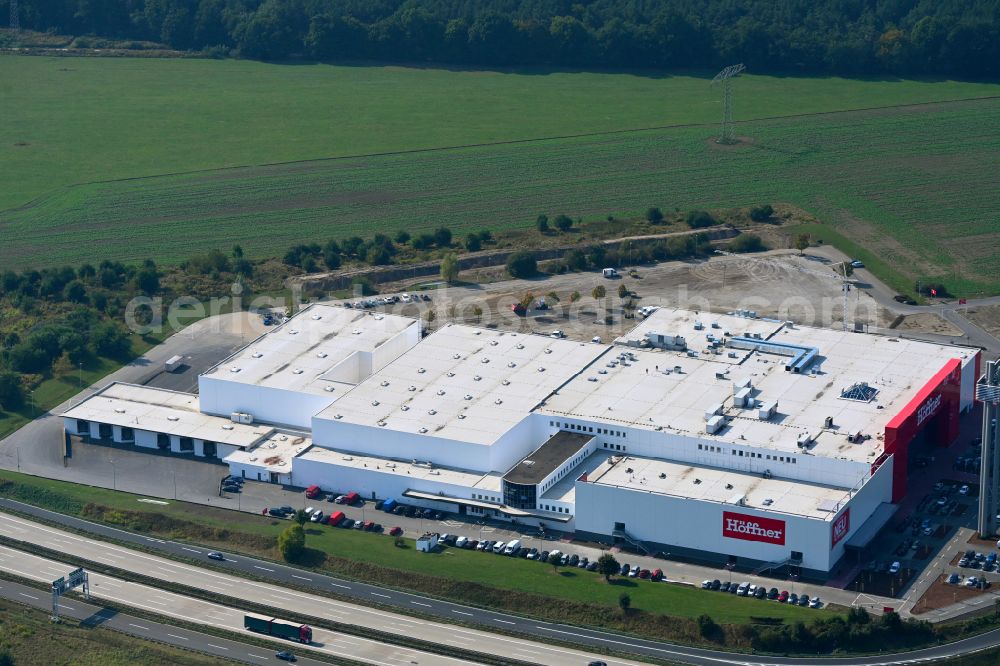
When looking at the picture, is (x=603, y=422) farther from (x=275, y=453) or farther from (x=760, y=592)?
(x=275, y=453)

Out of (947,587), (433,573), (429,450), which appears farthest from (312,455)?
(947,587)

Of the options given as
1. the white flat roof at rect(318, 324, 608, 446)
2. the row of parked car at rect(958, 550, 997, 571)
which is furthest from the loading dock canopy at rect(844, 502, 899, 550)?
the white flat roof at rect(318, 324, 608, 446)

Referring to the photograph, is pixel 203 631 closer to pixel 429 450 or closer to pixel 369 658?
pixel 369 658

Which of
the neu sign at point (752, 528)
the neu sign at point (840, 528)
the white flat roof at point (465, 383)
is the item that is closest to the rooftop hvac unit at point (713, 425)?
the neu sign at point (752, 528)

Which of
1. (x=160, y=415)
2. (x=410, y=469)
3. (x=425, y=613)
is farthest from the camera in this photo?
(x=160, y=415)

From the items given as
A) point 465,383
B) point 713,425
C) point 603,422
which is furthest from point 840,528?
point 465,383

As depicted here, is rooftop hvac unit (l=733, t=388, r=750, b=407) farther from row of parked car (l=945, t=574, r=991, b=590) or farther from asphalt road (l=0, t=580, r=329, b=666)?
asphalt road (l=0, t=580, r=329, b=666)

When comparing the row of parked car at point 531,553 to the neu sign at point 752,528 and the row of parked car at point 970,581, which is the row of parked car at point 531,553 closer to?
the neu sign at point 752,528
